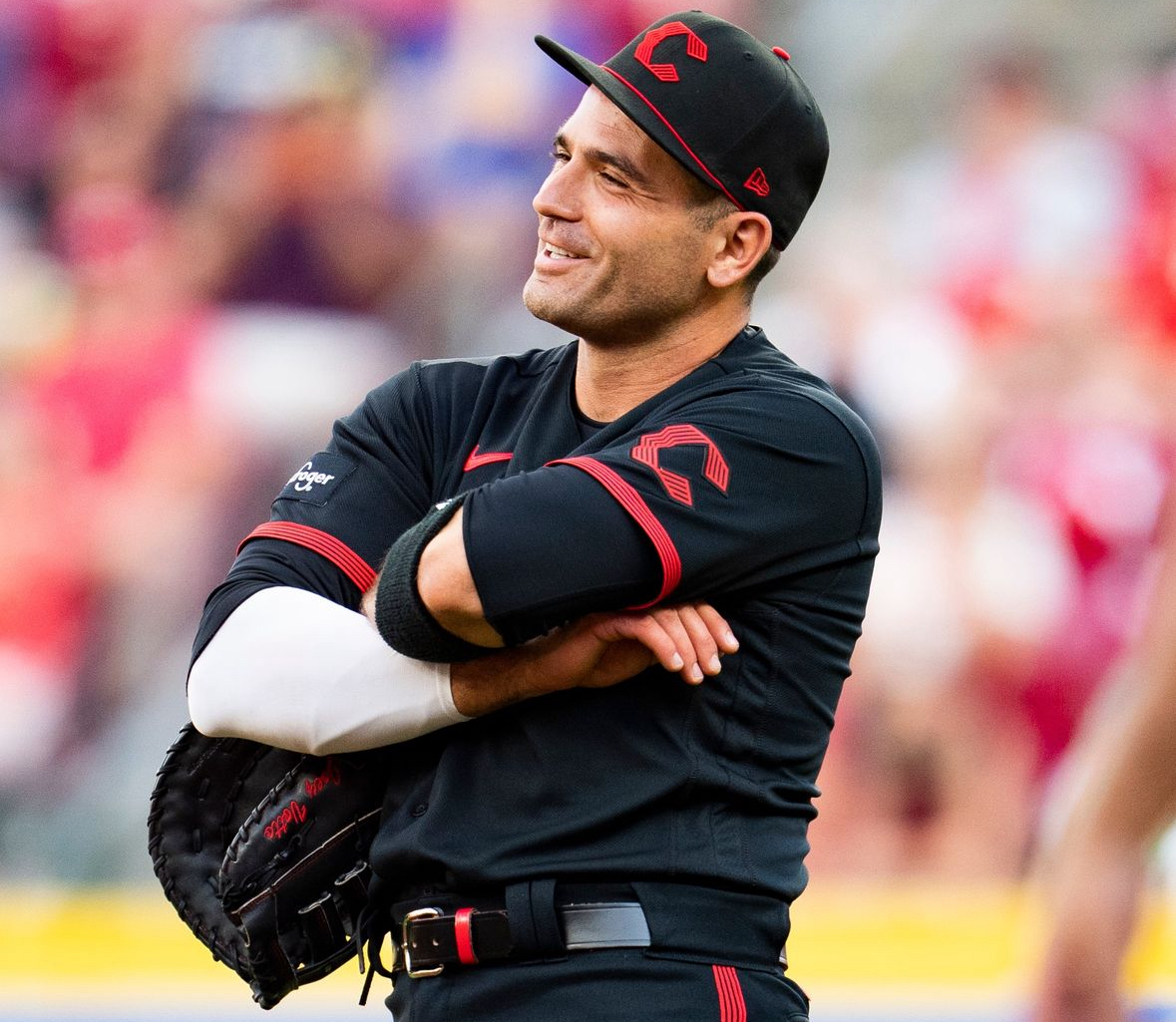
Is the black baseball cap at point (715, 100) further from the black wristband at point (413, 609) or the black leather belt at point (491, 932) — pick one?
the black leather belt at point (491, 932)

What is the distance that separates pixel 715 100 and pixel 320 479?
76 centimetres

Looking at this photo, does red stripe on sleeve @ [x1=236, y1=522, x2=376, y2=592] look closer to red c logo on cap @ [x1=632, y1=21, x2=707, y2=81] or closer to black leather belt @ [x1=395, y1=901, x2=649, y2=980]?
black leather belt @ [x1=395, y1=901, x2=649, y2=980]

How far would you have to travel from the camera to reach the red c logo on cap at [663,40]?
2508mm

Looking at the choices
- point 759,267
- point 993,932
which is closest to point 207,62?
point 993,932

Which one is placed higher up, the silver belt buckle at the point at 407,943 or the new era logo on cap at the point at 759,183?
the new era logo on cap at the point at 759,183

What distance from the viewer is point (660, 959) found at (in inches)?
91.0

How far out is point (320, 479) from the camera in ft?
8.75

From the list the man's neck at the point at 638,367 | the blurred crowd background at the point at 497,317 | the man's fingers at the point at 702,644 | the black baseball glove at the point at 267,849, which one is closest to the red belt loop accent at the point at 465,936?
the black baseball glove at the point at 267,849

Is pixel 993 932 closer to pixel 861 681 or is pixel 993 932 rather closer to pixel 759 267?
pixel 861 681

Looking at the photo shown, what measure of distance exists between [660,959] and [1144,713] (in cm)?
78

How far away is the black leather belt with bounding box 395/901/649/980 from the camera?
2.31m

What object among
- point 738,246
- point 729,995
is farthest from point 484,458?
point 729,995

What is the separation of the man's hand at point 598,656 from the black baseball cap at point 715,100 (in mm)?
626

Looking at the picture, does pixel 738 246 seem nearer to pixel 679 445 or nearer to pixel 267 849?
pixel 679 445
